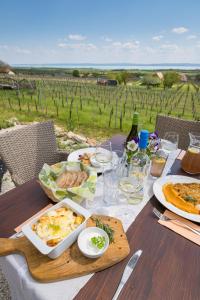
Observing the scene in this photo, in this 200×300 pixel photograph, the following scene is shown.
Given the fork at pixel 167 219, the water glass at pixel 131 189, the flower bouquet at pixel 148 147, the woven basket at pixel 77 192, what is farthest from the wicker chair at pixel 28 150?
the fork at pixel 167 219

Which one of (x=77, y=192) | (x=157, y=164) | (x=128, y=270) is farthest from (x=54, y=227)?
(x=157, y=164)

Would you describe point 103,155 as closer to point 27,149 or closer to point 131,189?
point 131,189

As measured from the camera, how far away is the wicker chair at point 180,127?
2486 mm

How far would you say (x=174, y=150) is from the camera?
1.89m

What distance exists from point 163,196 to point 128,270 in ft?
1.90

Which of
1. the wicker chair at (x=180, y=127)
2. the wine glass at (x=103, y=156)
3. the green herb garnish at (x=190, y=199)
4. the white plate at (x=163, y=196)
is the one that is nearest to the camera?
the white plate at (x=163, y=196)

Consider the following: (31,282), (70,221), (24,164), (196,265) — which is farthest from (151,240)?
(24,164)

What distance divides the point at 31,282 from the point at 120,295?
35 cm

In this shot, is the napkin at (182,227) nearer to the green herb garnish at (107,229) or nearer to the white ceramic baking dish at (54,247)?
the green herb garnish at (107,229)

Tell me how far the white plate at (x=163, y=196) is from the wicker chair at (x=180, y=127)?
4.00ft

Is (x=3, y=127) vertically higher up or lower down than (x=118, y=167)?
lower down

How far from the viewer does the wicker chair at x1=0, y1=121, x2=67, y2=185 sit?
182 cm

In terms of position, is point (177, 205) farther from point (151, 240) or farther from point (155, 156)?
point (155, 156)

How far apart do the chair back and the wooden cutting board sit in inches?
39.0
